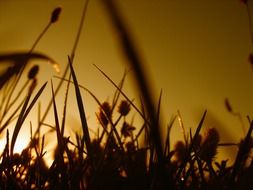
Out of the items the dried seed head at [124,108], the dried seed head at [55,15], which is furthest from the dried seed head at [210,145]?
the dried seed head at [55,15]

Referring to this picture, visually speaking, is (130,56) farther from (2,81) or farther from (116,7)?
(2,81)

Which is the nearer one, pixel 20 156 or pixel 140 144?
pixel 20 156

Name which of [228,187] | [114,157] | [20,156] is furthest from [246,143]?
[20,156]

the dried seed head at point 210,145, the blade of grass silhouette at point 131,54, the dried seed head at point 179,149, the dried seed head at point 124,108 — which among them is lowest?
the blade of grass silhouette at point 131,54

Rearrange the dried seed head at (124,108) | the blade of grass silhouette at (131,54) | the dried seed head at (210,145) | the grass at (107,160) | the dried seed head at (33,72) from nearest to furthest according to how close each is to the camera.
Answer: the blade of grass silhouette at (131,54) → the grass at (107,160) → the dried seed head at (210,145) → the dried seed head at (33,72) → the dried seed head at (124,108)

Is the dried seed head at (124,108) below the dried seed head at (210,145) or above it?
above

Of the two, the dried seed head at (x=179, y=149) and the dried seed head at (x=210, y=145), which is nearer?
the dried seed head at (x=210, y=145)

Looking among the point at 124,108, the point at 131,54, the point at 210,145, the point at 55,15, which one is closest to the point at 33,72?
the point at 55,15

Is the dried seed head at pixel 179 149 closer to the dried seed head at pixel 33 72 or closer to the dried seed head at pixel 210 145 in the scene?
the dried seed head at pixel 210 145
